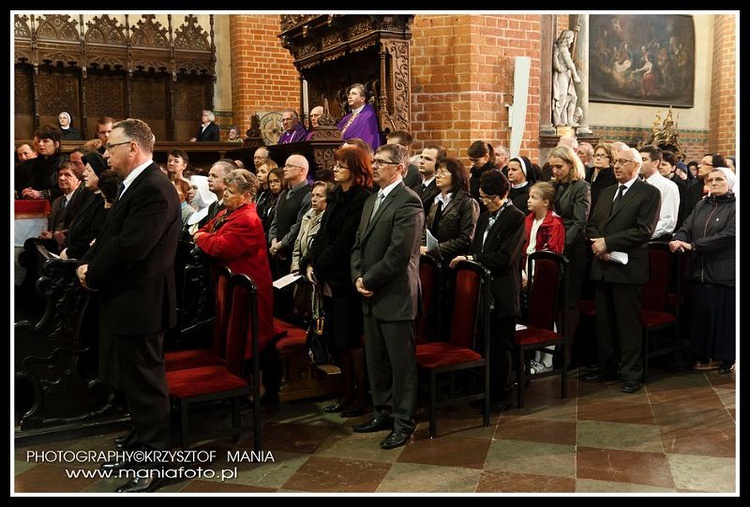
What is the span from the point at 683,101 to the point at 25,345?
14.6 m

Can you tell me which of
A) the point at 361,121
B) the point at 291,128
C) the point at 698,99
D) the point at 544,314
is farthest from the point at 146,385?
the point at 698,99

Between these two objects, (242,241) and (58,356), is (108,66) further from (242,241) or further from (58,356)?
(58,356)

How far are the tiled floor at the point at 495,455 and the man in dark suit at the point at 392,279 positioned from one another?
290 mm

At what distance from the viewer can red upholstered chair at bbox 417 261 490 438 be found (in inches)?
174

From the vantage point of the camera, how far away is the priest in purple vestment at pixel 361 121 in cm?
764

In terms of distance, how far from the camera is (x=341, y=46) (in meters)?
8.86

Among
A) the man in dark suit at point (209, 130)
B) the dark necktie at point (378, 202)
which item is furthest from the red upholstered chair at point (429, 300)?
the man in dark suit at point (209, 130)

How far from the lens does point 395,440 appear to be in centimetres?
424

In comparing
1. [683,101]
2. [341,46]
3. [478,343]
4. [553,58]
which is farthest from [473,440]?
[683,101]

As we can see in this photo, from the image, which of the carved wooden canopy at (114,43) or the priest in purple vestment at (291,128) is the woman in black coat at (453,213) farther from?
the carved wooden canopy at (114,43)

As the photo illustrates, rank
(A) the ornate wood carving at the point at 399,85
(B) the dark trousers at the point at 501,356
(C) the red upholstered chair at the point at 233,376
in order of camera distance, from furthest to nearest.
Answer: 1. (A) the ornate wood carving at the point at 399,85
2. (B) the dark trousers at the point at 501,356
3. (C) the red upholstered chair at the point at 233,376

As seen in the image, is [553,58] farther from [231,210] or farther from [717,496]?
[717,496]

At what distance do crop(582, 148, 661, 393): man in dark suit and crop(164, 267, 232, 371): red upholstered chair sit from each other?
2615 millimetres

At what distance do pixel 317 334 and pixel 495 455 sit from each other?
52.4 inches
